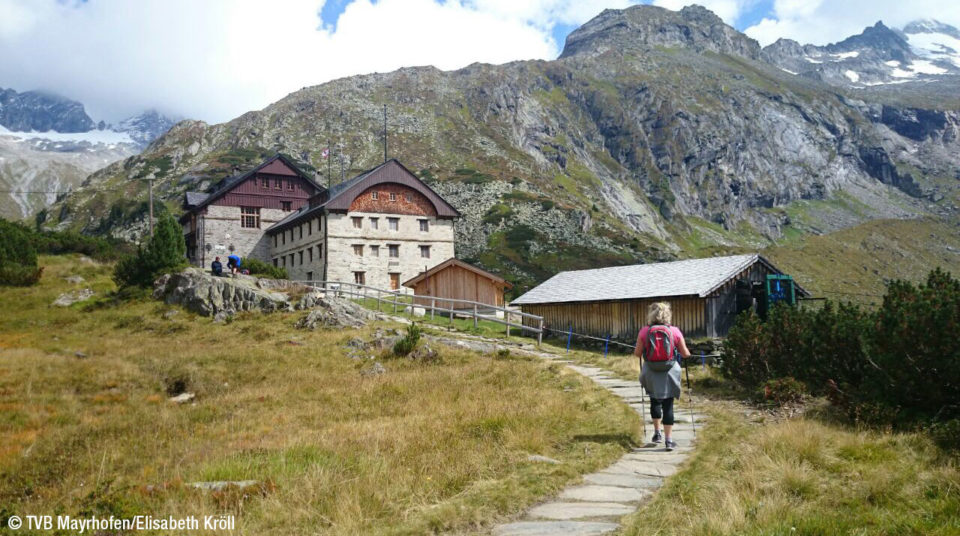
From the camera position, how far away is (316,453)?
9.21 m

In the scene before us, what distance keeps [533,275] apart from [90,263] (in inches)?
1945

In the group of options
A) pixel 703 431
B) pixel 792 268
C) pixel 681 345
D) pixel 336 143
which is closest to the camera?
pixel 681 345

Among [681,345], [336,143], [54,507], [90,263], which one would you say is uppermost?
[336,143]

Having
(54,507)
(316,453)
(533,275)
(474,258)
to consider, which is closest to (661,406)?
(316,453)

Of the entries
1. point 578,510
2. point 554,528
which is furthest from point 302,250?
point 554,528

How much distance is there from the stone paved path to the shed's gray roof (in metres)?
22.2

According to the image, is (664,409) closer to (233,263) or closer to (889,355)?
(889,355)

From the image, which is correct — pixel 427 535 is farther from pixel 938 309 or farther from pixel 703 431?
pixel 938 309

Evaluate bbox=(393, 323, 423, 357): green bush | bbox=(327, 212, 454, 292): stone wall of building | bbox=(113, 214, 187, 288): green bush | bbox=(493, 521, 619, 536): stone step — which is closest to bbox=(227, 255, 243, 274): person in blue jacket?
bbox=(113, 214, 187, 288): green bush

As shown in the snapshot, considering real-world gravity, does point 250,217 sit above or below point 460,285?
above

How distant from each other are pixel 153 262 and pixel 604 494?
35645mm

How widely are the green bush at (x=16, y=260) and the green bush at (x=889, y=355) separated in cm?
3963

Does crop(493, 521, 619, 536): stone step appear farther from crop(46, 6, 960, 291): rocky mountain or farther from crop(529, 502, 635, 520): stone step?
crop(46, 6, 960, 291): rocky mountain

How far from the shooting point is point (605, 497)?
23.3 feet
